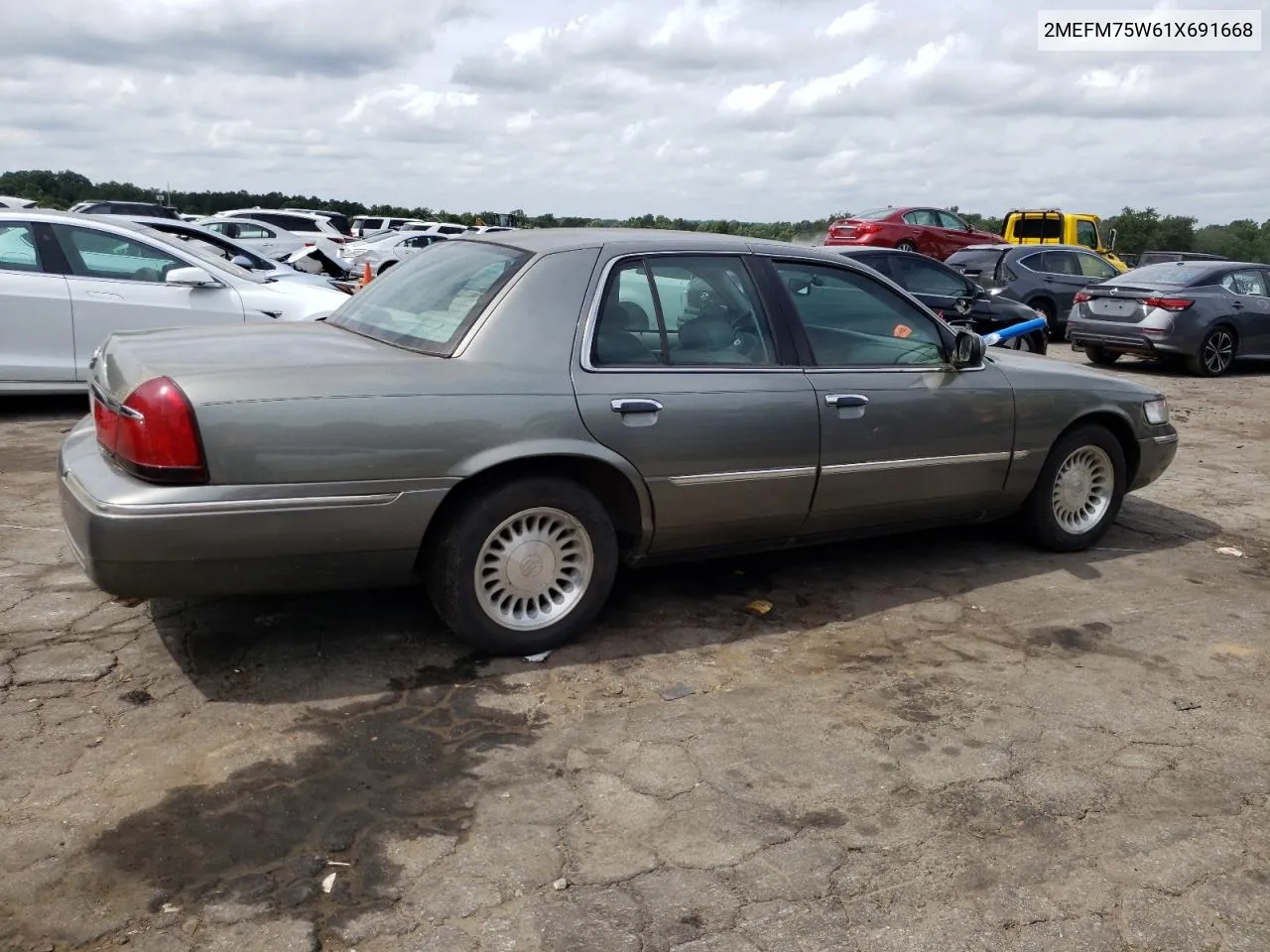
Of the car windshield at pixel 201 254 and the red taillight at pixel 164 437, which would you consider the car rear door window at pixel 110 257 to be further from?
the red taillight at pixel 164 437

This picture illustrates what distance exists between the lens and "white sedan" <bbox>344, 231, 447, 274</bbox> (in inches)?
887

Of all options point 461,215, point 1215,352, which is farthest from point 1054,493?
point 461,215

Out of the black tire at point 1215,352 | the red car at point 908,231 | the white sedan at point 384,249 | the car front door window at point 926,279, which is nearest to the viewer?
the car front door window at point 926,279

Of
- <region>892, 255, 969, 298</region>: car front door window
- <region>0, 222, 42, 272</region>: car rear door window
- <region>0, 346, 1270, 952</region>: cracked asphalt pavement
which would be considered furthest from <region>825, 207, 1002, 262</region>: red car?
<region>0, 346, 1270, 952</region>: cracked asphalt pavement

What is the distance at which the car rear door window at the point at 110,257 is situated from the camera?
8430 mm

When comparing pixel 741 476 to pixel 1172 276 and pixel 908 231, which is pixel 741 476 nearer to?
pixel 1172 276

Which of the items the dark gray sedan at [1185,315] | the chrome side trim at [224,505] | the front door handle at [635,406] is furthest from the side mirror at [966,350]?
the dark gray sedan at [1185,315]

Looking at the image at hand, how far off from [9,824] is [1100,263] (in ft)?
57.3

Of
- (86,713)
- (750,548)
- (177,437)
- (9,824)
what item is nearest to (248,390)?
(177,437)

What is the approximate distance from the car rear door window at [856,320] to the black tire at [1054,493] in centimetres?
92

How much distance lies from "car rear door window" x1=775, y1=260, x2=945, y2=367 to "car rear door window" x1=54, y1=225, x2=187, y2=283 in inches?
222

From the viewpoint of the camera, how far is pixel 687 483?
4.45 m

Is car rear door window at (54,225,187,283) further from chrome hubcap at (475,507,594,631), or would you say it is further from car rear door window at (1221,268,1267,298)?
car rear door window at (1221,268,1267,298)

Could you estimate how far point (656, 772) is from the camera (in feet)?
11.6
